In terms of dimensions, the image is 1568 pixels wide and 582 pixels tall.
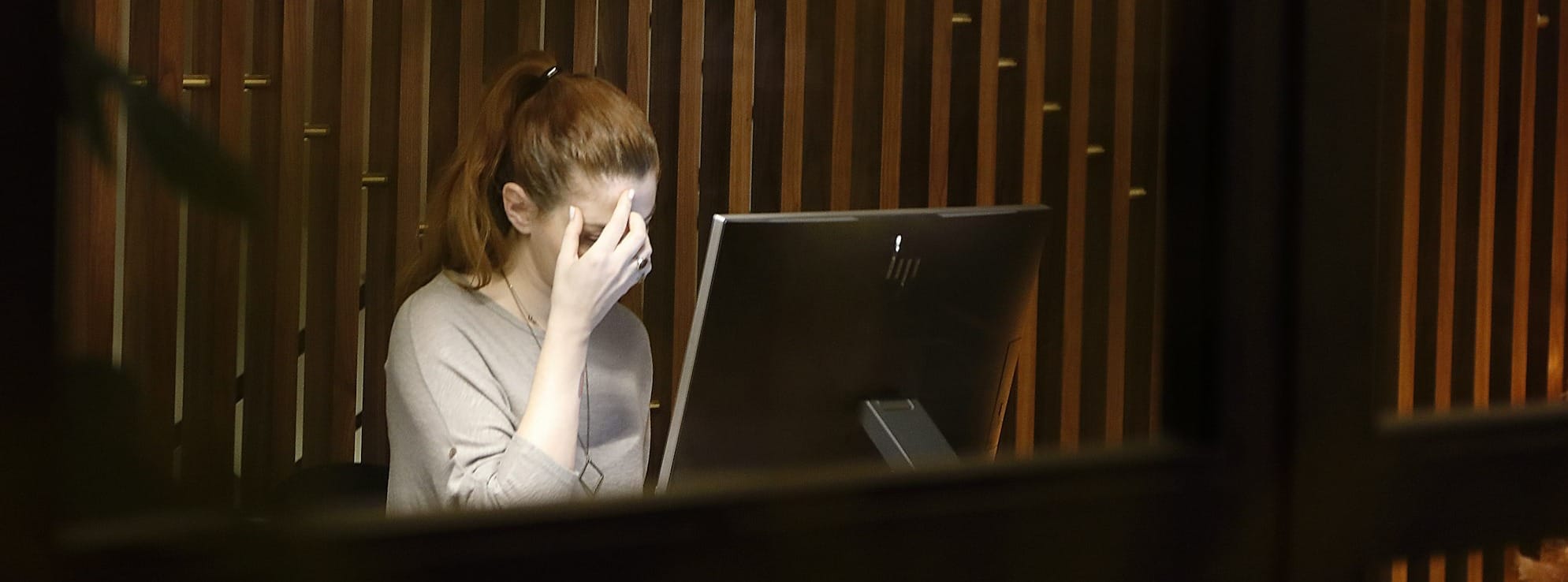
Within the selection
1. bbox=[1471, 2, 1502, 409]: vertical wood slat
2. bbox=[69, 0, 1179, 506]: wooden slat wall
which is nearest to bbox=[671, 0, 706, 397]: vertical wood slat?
bbox=[69, 0, 1179, 506]: wooden slat wall

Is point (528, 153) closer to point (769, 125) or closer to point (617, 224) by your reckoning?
point (617, 224)

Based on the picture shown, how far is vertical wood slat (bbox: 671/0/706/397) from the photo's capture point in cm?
256

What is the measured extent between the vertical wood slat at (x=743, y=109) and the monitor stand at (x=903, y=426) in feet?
4.89

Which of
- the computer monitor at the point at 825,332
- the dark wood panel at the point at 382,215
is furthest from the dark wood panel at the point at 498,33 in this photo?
the computer monitor at the point at 825,332

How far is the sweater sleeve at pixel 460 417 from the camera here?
1.53 m

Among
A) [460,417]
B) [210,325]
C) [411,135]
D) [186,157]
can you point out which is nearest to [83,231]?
[210,325]

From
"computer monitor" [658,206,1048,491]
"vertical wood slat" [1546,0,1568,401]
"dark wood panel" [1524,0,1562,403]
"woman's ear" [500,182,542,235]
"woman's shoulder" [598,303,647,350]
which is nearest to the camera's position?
"computer monitor" [658,206,1048,491]

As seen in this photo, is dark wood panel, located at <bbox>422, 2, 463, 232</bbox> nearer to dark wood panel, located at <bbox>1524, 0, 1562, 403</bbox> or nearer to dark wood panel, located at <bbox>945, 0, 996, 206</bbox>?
dark wood panel, located at <bbox>945, 0, 996, 206</bbox>

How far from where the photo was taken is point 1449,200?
2441 mm

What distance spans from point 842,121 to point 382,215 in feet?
2.75

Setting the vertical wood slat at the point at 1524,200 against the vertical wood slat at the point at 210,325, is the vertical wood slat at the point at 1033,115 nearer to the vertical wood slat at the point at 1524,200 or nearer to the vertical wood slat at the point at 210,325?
the vertical wood slat at the point at 1524,200

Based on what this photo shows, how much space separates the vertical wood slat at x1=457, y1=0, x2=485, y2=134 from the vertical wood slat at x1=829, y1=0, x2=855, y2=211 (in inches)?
25.0

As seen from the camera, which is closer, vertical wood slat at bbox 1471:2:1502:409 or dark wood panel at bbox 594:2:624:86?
vertical wood slat at bbox 1471:2:1502:409

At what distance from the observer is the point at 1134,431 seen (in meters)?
0.46
